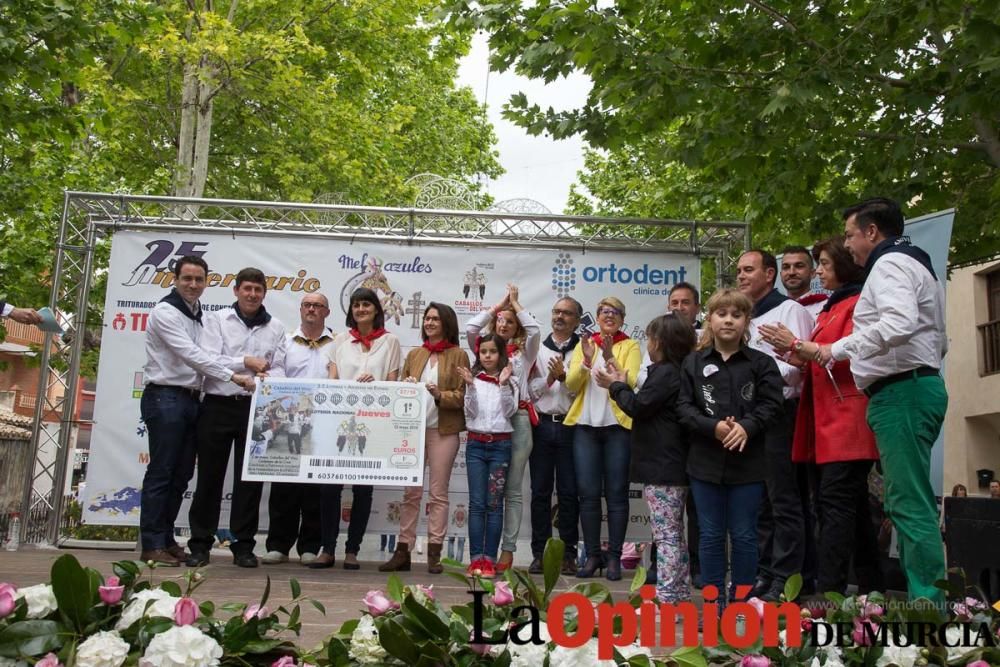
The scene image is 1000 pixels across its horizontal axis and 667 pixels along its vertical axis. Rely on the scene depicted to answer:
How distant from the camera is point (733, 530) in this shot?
4656 mm

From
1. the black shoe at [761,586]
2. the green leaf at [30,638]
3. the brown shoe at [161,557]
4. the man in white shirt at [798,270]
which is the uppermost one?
the man in white shirt at [798,270]

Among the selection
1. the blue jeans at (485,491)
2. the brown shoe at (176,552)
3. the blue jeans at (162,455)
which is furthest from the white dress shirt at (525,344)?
the brown shoe at (176,552)

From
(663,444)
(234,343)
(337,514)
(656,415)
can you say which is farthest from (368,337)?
(663,444)

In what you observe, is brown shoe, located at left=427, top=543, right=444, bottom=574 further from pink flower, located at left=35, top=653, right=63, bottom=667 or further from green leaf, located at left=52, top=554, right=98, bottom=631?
pink flower, located at left=35, top=653, right=63, bottom=667

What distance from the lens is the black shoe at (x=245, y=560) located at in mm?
6910

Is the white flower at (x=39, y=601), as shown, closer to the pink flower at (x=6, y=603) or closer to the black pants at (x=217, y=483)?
the pink flower at (x=6, y=603)

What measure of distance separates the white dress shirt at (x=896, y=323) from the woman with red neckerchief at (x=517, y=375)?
3175mm

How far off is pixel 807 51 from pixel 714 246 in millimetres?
1968

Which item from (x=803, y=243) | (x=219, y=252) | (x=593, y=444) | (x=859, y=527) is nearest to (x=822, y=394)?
(x=859, y=527)

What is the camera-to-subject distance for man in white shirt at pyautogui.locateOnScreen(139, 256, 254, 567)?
260 inches

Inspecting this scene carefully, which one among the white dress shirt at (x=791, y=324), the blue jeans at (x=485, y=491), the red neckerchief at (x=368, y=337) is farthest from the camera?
the red neckerchief at (x=368, y=337)

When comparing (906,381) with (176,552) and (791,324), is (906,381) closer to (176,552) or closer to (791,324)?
(791,324)

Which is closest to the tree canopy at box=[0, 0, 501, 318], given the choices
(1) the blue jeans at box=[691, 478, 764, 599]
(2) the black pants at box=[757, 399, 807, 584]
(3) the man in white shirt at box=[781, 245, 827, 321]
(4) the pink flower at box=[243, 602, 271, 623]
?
(3) the man in white shirt at box=[781, 245, 827, 321]

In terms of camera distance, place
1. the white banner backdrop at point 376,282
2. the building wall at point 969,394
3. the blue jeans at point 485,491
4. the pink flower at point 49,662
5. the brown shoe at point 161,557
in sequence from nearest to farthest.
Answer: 1. the pink flower at point 49,662
2. the brown shoe at point 161,557
3. the blue jeans at point 485,491
4. the white banner backdrop at point 376,282
5. the building wall at point 969,394
